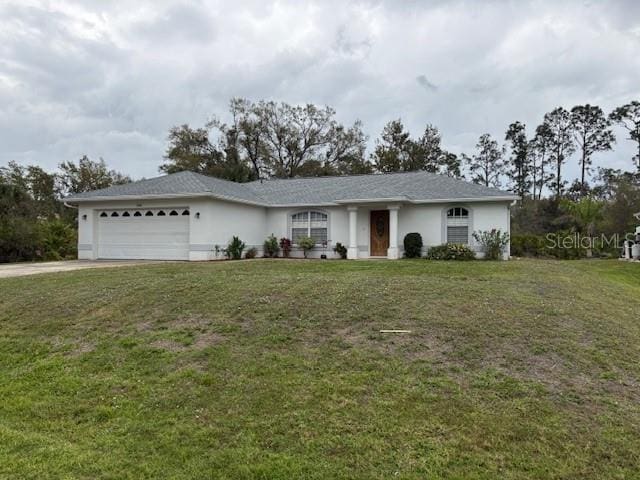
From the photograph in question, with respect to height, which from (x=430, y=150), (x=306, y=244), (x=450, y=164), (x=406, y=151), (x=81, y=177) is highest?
(x=430, y=150)

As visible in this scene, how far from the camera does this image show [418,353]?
5.62m

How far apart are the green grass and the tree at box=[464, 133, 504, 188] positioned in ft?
130

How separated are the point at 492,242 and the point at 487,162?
102 ft

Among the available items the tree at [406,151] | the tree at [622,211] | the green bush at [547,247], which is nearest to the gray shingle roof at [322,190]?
the green bush at [547,247]

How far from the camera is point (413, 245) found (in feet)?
60.0

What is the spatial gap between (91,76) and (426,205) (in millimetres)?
14982

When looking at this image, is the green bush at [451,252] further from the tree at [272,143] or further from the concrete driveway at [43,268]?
the tree at [272,143]

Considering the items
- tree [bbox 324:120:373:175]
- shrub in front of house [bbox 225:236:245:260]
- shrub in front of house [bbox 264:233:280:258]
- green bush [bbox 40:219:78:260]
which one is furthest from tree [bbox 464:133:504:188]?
green bush [bbox 40:219:78:260]

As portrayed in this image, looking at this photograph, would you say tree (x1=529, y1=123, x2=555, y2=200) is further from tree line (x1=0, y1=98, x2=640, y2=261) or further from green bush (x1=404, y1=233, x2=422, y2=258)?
green bush (x1=404, y1=233, x2=422, y2=258)

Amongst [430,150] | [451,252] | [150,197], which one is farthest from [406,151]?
[150,197]

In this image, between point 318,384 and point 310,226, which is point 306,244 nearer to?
point 310,226

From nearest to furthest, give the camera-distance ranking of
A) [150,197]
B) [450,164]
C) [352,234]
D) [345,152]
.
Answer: [150,197], [352,234], [345,152], [450,164]

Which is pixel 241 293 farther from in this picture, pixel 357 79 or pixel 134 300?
pixel 357 79

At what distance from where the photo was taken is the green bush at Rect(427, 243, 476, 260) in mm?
17422
